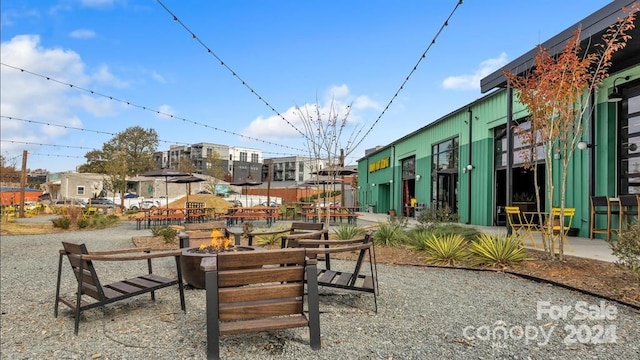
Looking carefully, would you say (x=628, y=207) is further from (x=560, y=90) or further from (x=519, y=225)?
(x=560, y=90)

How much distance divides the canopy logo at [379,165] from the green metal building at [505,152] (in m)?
0.20

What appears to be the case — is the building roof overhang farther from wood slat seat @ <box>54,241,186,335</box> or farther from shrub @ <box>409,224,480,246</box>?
wood slat seat @ <box>54,241,186,335</box>

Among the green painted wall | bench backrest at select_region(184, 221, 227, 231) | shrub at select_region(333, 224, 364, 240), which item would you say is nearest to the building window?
the green painted wall

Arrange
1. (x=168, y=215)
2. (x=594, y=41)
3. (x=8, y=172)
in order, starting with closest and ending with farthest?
(x=594, y=41), (x=168, y=215), (x=8, y=172)

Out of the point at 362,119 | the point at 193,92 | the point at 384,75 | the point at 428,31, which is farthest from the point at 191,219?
the point at 428,31

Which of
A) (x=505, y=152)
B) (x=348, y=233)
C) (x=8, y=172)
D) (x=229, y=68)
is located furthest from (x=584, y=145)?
(x=8, y=172)

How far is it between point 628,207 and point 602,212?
0.45 metres

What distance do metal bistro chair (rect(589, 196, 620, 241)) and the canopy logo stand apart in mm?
16072

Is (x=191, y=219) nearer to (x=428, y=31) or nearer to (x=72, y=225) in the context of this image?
(x=72, y=225)

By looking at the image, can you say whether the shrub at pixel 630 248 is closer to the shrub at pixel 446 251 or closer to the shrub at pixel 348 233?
the shrub at pixel 446 251

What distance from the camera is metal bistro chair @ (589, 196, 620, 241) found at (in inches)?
310

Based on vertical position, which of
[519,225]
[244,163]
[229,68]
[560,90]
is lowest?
[519,225]

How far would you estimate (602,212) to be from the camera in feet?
27.6

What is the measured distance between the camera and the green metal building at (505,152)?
8.25m
